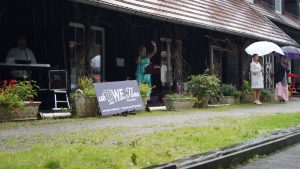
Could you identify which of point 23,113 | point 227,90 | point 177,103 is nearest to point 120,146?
point 23,113

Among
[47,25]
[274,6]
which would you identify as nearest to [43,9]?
[47,25]

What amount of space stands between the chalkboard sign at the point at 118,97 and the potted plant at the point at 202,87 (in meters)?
2.86

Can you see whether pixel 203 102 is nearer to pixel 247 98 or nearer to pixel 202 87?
pixel 202 87

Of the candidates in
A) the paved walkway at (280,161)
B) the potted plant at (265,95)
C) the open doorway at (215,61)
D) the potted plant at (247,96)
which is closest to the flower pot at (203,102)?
the potted plant at (247,96)

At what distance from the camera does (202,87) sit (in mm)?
14688

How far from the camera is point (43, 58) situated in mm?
12367

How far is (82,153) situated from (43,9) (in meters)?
7.63

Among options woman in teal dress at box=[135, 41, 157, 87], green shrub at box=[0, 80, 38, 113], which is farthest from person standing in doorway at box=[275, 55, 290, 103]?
green shrub at box=[0, 80, 38, 113]

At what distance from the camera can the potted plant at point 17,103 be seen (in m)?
9.39

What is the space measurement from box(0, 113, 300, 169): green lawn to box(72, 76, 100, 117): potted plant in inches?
106

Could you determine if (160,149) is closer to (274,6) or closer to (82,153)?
(82,153)

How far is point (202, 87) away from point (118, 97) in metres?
3.91

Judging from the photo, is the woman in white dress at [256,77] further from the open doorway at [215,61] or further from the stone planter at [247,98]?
the open doorway at [215,61]

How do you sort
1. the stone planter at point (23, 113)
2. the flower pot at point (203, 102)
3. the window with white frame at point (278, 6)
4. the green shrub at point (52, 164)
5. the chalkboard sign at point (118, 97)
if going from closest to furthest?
1. the green shrub at point (52, 164)
2. the stone planter at point (23, 113)
3. the chalkboard sign at point (118, 97)
4. the flower pot at point (203, 102)
5. the window with white frame at point (278, 6)
